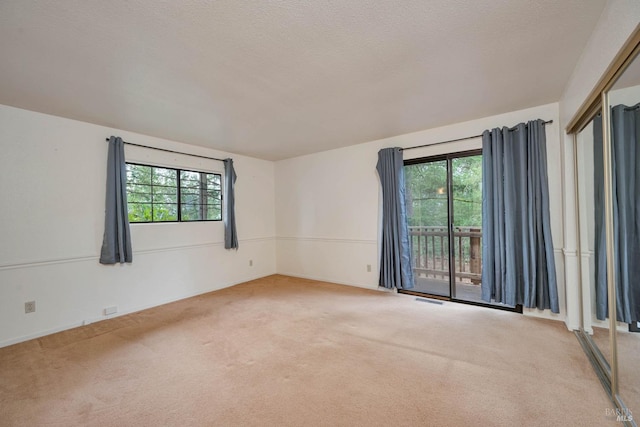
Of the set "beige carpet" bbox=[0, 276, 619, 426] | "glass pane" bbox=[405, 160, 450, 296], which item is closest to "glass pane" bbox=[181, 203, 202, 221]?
"beige carpet" bbox=[0, 276, 619, 426]

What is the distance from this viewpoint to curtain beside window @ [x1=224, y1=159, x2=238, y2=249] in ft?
14.9

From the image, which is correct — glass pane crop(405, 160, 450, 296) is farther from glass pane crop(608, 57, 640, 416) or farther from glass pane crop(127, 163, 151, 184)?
glass pane crop(127, 163, 151, 184)

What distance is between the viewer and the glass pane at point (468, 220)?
3488 millimetres

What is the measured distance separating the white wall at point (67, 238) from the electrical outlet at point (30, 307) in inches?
1.3

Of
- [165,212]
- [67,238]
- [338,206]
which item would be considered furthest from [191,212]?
[338,206]

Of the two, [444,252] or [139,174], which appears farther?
[444,252]

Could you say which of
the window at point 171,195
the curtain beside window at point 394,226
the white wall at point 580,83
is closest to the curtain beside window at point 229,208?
the window at point 171,195

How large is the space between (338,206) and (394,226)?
3.94 feet

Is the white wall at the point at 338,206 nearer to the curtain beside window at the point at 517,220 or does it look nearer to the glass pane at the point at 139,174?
the curtain beside window at the point at 517,220

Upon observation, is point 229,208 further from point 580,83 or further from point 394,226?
point 580,83

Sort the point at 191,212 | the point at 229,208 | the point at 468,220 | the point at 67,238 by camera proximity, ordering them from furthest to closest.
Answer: the point at 229,208 < the point at 191,212 < the point at 468,220 < the point at 67,238

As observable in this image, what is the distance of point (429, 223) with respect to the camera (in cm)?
389

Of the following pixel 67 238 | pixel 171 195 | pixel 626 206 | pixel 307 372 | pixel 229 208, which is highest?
pixel 171 195

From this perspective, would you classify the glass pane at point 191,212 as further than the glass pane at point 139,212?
Yes
